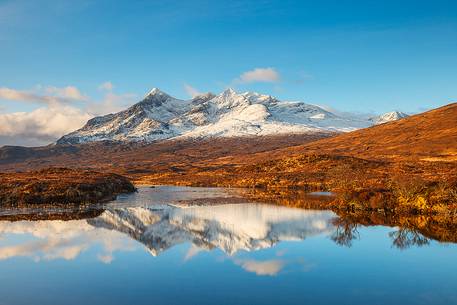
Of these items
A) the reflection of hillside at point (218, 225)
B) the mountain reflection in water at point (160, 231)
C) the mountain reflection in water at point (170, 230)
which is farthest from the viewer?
the reflection of hillside at point (218, 225)

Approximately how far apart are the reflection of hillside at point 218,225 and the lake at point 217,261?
13 cm

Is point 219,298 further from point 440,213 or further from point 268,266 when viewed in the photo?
point 440,213

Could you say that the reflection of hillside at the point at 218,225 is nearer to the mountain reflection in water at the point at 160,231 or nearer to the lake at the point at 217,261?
the mountain reflection in water at the point at 160,231

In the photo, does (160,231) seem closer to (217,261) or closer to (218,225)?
(218,225)

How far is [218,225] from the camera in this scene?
56375 millimetres

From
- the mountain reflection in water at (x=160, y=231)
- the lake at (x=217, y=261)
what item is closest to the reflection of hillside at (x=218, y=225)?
the mountain reflection in water at (x=160, y=231)

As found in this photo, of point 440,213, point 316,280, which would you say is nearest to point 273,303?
point 316,280

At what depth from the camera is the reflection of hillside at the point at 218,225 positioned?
4647 cm

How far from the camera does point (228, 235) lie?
49.9 meters

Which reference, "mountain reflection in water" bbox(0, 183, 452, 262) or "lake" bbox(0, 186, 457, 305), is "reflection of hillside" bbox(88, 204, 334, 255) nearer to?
"mountain reflection in water" bbox(0, 183, 452, 262)

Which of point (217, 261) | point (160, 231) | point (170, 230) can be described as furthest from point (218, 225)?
point (217, 261)

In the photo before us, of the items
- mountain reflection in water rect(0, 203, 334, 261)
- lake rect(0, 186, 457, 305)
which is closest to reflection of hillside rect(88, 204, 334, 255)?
mountain reflection in water rect(0, 203, 334, 261)

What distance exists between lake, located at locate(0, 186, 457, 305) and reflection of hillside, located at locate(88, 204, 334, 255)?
0.13m

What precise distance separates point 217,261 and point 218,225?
18378 mm
